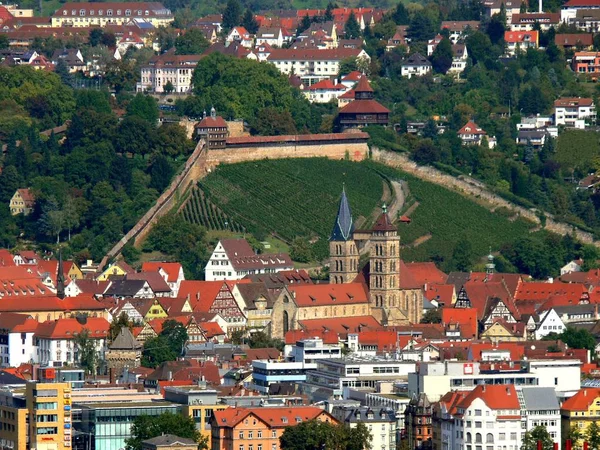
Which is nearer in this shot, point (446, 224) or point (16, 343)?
point (16, 343)

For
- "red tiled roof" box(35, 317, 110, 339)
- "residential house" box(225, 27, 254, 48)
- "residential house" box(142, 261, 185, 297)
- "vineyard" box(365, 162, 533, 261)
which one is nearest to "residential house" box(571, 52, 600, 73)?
"vineyard" box(365, 162, 533, 261)

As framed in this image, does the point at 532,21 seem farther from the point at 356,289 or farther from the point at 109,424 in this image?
the point at 109,424

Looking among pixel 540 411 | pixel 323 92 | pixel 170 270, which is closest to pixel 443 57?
pixel 323 92

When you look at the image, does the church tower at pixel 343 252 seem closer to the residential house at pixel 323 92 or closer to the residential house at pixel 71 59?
the residential house at pixel 323 92

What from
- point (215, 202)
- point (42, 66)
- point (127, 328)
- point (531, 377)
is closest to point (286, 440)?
point (531, 377)

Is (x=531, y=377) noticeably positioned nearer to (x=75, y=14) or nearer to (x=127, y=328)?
(x=127, y=328)

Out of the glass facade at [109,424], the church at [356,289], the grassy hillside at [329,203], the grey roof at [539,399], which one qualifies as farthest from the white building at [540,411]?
the grassy hillside at [329,203]

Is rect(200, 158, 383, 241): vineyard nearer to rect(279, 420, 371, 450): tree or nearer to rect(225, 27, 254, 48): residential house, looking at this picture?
rect(225, 27, 254, 48): residential house
